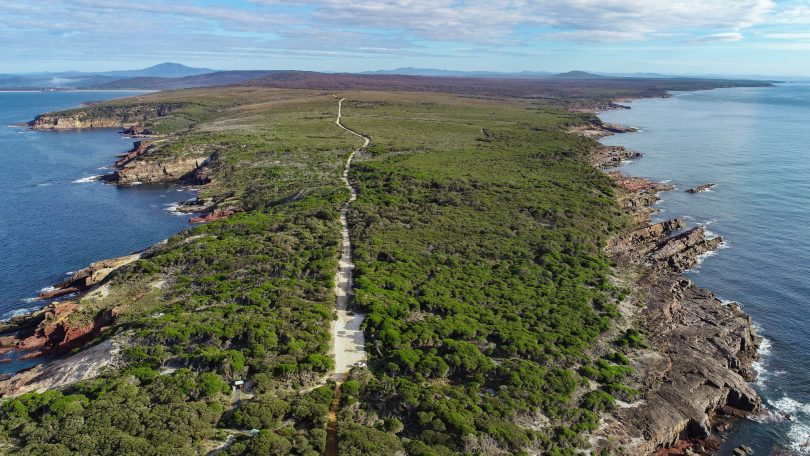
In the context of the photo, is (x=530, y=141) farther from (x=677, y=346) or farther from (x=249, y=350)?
(x=249, y=350)

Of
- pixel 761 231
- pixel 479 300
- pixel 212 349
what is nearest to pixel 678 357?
pixel 479 300

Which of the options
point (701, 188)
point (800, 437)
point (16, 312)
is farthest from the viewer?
point (701, 188)

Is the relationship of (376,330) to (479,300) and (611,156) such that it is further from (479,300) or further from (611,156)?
(611,156)

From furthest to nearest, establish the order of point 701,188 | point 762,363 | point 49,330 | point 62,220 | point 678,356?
point 701,188 → point 62,220 → point 49,330 → point 762,363 → point 678,356

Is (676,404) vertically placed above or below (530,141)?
below

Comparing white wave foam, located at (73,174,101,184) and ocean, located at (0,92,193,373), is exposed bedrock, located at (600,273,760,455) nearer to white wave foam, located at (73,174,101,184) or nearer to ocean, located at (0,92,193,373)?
ocean, located at (0,92,193,373)

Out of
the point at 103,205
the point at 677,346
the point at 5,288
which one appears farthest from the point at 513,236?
the point at 103,205

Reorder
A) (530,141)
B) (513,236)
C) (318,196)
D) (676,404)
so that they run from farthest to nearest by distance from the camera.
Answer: (530,141), (318,196), (513,236), (676,404)
